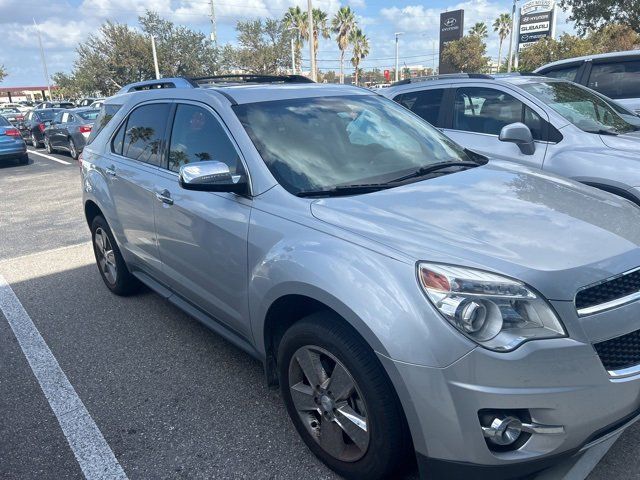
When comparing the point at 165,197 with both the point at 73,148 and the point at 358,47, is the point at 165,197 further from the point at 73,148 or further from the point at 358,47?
the point at 358,47

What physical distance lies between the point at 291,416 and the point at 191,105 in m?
2.07

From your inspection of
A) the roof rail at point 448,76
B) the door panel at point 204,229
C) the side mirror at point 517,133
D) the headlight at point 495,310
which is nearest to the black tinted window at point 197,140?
the door panel at point 204,229

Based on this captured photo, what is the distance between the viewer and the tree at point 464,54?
1789 inches

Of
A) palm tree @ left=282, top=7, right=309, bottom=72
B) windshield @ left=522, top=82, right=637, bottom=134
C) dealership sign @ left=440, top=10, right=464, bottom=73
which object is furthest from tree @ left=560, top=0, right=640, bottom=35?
palm tree @ left=282, top=7, right=309, bottom=72

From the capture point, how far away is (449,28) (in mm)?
46812

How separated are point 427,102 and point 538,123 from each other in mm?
1489

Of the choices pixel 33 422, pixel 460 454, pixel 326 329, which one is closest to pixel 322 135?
pixel 326 329

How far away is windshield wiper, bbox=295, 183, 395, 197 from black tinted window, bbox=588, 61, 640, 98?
6.80 meters

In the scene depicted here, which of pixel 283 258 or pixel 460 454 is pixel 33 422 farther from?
pixel 460 454

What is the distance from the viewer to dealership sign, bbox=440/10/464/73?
45694mm

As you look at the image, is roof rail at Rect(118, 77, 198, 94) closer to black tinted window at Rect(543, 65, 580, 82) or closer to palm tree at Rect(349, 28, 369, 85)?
black tinted window at Rect(543, 65, 580, 82)

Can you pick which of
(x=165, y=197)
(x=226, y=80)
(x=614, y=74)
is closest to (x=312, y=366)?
(x=165, y=197)

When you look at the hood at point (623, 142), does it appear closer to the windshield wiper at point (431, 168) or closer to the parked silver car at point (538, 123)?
the parked silver car at point (538, 123)

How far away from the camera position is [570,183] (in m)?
3.03
